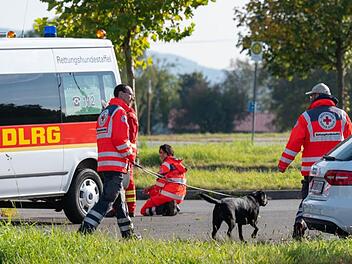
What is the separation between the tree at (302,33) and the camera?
2766 centimetres

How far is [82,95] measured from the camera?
1600 cm

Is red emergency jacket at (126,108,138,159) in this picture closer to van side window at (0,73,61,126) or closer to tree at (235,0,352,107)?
van side window at (0,73,61,126)

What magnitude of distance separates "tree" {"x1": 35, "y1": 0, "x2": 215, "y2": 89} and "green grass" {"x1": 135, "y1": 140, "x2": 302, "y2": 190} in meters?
2.73

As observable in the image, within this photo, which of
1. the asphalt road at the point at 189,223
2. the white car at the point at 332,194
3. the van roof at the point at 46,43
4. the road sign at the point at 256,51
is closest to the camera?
the white car at the point at 332,194

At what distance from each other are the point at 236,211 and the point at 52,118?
3408 millimetres

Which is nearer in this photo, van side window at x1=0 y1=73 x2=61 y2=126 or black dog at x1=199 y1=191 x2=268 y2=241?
black dog at x1=199 y1=191 x2=268 y2=241

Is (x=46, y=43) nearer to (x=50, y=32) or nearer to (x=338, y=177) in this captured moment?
(x=50, y=32)

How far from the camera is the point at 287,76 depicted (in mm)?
29594

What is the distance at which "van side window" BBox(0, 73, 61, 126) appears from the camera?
593 inches

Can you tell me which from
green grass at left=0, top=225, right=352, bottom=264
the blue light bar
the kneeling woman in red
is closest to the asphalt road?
the kneeling woman in red

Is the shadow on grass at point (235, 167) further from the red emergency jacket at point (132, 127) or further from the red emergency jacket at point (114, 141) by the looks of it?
the red emergency jacket at point (114, 141)

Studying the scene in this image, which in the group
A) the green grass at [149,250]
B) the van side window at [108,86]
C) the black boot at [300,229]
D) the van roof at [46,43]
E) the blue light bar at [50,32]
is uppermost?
the blue light bar at [50,32]

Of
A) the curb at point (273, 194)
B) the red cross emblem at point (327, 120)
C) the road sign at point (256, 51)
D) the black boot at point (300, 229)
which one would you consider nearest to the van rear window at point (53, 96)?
the red cross emblem at point (327, 120)

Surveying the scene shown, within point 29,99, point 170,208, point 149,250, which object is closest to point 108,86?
point 29,99
